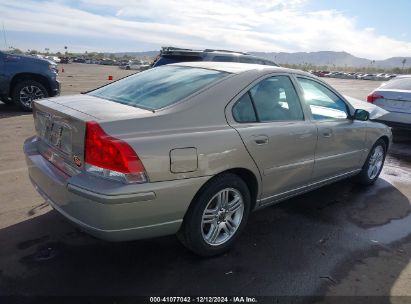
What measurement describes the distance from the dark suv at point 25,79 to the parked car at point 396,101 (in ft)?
26.6

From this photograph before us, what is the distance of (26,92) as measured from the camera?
389 inches

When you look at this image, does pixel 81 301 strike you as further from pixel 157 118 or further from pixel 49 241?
pixel 157 118

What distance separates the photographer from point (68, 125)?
295 cm

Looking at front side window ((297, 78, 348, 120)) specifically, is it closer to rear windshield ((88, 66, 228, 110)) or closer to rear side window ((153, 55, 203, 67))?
rear windshield ((88, 66, 228, 110))

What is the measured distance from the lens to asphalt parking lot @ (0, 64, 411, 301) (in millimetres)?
2938

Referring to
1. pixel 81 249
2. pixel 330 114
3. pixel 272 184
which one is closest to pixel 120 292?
pixel 81 249

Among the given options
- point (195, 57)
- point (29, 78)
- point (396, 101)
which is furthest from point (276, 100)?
point (29, 78)

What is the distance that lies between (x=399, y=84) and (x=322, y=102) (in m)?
5.71

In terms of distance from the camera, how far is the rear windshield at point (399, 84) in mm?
8867

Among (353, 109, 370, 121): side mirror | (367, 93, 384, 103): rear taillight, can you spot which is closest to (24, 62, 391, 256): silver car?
(353, 109, 370, 121): side mirror

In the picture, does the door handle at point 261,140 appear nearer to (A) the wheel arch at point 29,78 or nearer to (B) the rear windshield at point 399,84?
(B) the rear windshield at point 399,84

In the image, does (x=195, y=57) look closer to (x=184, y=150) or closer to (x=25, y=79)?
(x=25, y=79)

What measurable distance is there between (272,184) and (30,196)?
2.75 meters

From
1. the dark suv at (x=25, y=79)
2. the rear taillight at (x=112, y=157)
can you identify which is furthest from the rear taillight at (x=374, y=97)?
the dark suv at (x=25, y=79)
